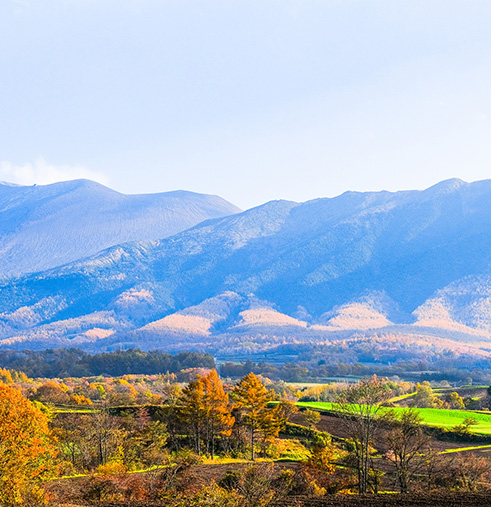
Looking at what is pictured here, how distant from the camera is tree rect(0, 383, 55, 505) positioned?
22094mm

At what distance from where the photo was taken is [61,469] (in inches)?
1341

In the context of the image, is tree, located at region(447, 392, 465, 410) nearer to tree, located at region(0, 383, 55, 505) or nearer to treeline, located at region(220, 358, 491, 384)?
tree, located at region(0, 383, 55, 505)

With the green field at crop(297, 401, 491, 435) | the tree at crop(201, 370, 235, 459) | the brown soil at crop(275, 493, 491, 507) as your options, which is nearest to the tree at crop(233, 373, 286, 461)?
the tree at crop(201, 370, 235, 459)

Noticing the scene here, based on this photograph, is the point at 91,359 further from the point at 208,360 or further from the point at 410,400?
the point at 410,400

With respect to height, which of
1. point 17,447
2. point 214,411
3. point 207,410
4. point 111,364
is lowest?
point 111,364

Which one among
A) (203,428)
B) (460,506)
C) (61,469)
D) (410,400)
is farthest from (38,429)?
(410,400)

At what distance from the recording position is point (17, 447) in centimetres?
2258

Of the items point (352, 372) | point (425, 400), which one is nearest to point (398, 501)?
point (425, 400)

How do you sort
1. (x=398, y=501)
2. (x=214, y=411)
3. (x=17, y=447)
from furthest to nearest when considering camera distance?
(x=214, y=411)
(x=398, y=501)
(x=17, y=447)

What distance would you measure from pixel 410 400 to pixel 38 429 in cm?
6237

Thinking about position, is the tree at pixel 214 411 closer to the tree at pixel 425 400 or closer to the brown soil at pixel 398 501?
the brown soil at pixel 398 501

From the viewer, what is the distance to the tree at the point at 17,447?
22.1m

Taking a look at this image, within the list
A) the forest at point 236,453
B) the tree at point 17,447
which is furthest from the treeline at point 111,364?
the tree at point 17,447

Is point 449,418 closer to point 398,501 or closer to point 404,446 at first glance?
point 404,446
